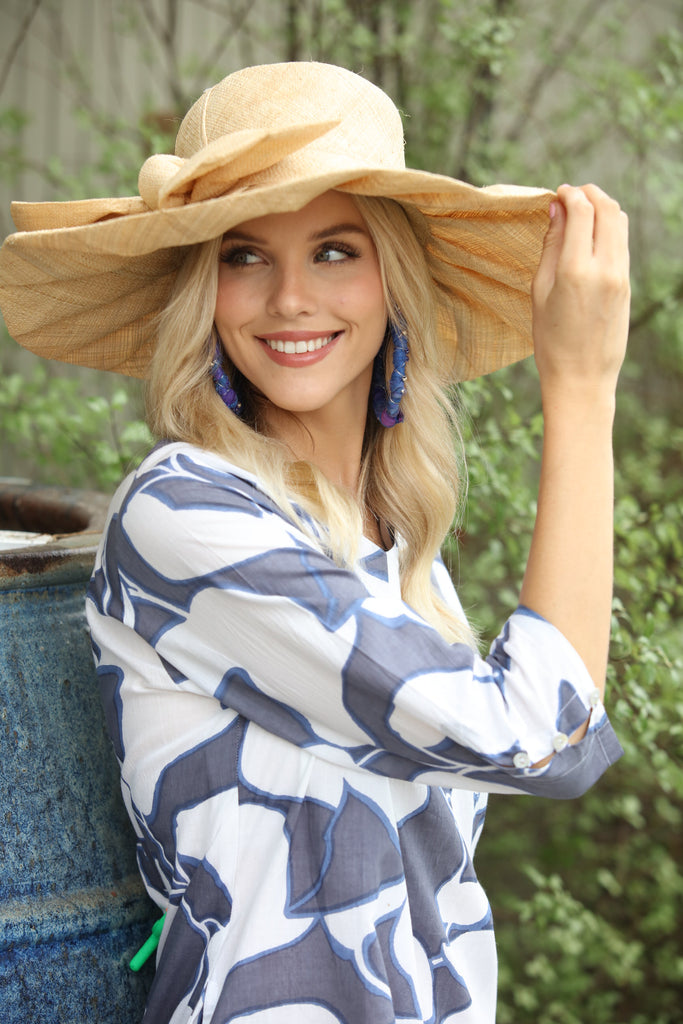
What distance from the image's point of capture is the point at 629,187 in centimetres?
409

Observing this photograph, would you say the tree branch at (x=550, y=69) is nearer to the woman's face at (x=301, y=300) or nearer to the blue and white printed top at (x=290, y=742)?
the woman's face at (x=301, y=300)

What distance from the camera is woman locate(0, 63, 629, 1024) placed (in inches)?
46.5

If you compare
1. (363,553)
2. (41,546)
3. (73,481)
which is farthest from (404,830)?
(73,481)

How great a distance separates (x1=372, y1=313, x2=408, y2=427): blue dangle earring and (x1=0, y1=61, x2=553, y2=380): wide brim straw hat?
144 millimetres

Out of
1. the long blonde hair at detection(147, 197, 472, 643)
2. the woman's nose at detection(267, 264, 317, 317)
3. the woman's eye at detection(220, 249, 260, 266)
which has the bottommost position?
the long blonde hair at detection(147, 197, 472, 643)

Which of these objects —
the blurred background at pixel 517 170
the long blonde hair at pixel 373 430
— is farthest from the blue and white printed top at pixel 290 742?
the blurred background at pixel 517 170

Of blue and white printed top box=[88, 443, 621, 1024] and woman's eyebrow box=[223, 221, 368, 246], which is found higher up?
woman's eyebrow box=[223, 221, 368, 246]

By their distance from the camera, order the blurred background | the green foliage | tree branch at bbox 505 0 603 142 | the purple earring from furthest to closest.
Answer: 1. tree branch at bbox 505 0 603 142
2. the blurred background
3. the green foliage
4. the purple earring

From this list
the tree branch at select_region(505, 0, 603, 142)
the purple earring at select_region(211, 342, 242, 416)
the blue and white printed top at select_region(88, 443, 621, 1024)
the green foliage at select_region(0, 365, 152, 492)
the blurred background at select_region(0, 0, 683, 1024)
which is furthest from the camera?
the tree branch at select_region(505, 0, 603, 142)

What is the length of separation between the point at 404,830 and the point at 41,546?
0.65 meters

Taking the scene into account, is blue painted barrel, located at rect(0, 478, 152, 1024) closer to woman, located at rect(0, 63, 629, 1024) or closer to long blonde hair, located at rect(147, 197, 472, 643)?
woman, located at rect(0, 63, 629, 1024)

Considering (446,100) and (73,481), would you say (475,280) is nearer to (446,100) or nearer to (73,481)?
(73,481)

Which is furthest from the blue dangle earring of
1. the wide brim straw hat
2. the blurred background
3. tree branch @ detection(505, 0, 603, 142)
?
tree branch @ detection(505, 0, 603, 142)

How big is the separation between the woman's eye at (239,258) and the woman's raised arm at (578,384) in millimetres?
402
